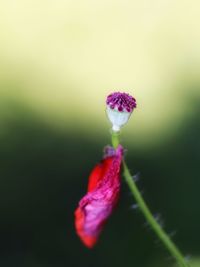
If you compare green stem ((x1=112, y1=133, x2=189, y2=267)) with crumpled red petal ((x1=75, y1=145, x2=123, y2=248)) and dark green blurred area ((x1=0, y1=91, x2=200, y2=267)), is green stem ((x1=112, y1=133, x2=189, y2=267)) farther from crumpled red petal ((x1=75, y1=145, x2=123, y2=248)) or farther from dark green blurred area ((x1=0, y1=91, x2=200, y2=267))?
dark green blurred area ((x1=0, y1=91, x2=200, y2=267))

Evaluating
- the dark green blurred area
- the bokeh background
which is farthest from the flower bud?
the dark green blurred area

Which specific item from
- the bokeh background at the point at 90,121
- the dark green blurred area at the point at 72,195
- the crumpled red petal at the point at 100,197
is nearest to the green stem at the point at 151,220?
the crumpled red petal at the point at 100,197

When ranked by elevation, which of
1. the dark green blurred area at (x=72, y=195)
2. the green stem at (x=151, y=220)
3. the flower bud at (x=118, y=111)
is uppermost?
the dark green blurred area at (x=72, y=195)

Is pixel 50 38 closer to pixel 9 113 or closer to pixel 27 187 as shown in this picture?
pixel 9 113

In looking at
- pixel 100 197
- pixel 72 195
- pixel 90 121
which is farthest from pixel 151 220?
pixel 90 121

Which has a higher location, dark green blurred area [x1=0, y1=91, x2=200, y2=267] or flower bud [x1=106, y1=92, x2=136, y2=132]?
dark green blurred area [x1=0, y1=91, x2=200, y2=267]

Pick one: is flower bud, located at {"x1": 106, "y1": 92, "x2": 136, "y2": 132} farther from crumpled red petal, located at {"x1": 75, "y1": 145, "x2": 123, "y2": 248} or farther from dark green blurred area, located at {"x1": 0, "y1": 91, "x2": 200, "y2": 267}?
dark green blurred area, located at {"x1": 0, "y1": 91, "x2": 200, "y2": 267}

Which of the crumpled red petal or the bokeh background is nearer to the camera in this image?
the crumpled red petal

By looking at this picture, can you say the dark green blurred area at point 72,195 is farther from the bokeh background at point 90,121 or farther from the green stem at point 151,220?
the green stem at point 151,220

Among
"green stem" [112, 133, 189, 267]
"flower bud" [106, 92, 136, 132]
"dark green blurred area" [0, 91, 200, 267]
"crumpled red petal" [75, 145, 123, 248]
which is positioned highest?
"dark green blurred area" [0, 91, 200, 267]
